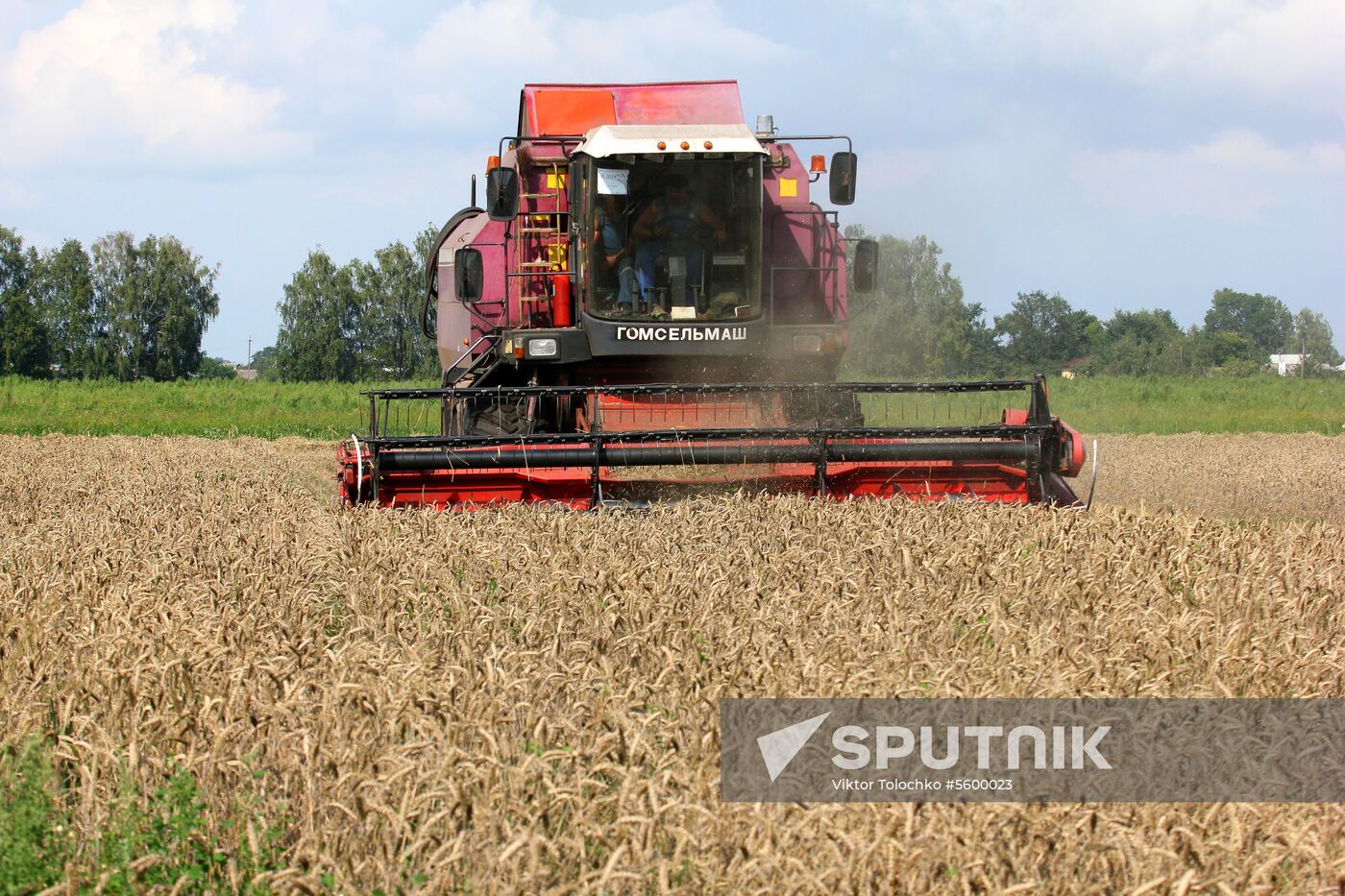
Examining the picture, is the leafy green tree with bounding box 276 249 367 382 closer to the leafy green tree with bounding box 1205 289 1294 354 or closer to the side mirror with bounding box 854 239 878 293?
the side mirror with bounding box 854 239 878 293

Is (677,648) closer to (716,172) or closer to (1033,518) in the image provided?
(1033,518)

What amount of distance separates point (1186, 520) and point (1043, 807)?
4.73 meters

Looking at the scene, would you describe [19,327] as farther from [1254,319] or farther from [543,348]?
[1254,319]

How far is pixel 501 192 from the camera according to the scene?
9047 millimetres

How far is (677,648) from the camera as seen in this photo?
13.4ft

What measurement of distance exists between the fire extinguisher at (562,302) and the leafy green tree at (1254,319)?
124 m

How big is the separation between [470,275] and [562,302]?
3.52 feet

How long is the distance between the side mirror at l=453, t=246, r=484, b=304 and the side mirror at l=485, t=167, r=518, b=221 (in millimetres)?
1082

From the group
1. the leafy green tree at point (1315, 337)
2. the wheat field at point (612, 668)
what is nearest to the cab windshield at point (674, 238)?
the wheat field at point (612, 668)

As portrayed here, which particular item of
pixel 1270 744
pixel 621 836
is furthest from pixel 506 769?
pixel 1270 744

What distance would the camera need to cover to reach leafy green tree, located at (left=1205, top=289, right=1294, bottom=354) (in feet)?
413

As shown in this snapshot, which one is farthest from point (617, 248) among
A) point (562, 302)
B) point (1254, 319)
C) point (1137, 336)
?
point (1254, 319)

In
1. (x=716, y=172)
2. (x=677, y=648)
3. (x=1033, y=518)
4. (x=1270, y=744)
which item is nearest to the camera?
(x=1270, y=744)

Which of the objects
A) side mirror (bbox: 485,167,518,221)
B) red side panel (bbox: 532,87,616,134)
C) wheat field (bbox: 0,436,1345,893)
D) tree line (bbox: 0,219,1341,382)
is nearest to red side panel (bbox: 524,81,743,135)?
red side panel (bbox: 532,87,616,134)
